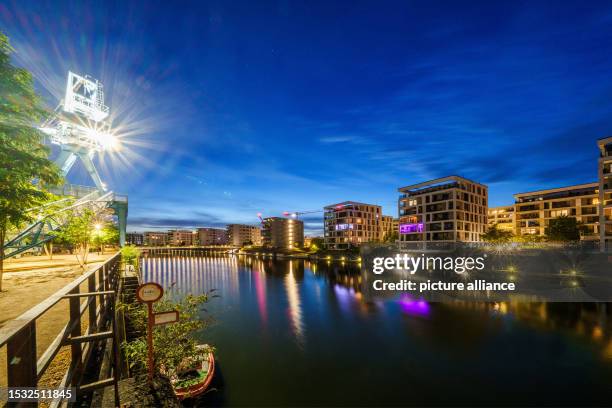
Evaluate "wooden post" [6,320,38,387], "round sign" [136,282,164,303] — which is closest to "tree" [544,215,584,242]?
"round sign" [136,282,164,303]

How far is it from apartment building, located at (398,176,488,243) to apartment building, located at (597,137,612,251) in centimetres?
2715

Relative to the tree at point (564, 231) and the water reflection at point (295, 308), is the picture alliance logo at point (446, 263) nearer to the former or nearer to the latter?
the water reflection at point (295, 308)

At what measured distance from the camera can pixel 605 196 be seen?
155 feet

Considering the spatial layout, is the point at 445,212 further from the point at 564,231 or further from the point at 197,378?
the point at 197,378

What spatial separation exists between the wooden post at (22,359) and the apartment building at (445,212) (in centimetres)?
7893

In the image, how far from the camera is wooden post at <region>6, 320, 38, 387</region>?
2725 millimetres

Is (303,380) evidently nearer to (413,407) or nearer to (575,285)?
(413,407)

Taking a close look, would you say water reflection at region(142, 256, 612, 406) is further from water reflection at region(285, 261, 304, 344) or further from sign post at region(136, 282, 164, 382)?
sign post at region(136, 282, 164, 382)

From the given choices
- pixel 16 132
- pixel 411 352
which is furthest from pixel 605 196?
pixel 16 132

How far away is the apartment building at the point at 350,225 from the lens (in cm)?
10781

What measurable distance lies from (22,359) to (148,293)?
13.3 feet

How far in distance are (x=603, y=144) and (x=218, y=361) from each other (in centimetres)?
6903

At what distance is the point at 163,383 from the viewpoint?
6.41m

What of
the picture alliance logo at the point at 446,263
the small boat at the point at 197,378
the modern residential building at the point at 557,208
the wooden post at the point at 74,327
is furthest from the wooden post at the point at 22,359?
the modern residential building at the point at 557,208
